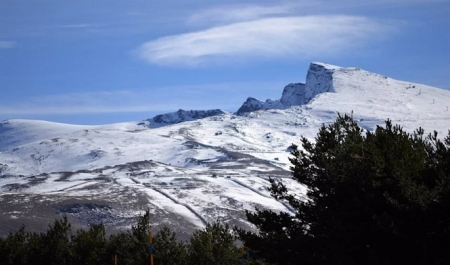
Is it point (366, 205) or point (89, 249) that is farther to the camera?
point (89, 249)

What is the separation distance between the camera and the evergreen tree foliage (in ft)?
85.4

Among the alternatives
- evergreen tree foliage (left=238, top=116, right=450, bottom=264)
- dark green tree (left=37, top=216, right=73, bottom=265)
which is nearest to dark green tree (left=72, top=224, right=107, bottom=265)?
dark green tree (left=37, top=216, right=73, bottom=265)

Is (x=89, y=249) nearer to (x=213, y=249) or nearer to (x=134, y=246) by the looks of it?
(x=134, y=246)

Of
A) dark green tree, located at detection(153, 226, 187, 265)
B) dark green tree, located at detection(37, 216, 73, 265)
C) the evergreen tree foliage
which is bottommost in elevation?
dark green tree, located at detection(37, 216, 73, 265)

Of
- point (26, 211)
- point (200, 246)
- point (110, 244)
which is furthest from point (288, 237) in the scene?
point (26, 211)

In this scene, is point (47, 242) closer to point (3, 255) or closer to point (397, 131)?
point (3, 255)

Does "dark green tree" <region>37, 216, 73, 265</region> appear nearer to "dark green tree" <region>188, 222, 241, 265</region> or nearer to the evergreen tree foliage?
"dark green tree" <region>188, 222, 241, 265</region>

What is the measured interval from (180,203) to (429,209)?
16598 centimetres

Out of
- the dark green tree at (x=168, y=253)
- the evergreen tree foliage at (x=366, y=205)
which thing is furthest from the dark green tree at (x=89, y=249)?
the evergreen tree foliage at (x=366, y=205)

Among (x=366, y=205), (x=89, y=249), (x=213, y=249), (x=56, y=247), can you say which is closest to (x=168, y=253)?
(x=213, y=249)

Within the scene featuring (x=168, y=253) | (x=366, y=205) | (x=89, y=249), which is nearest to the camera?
(x=366, y=205)

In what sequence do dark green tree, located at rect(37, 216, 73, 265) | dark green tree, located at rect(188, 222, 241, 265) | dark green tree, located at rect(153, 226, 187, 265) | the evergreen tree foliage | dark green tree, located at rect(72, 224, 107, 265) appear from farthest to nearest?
dark green tree, located at rect(37, 216, 73, 265)
dark green tree, located at rect(72, 224, 107, 265)
dark green tree, located at rect(188, 222, 241, 265)
dark green tree, located at rect(153, 226, 187, 265)
the evergreen tree foliage

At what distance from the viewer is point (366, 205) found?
28.0 meters

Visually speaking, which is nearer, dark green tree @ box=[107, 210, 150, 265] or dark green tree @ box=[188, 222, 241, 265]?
dark green tree @ box=[188, 222, 241, 265]
